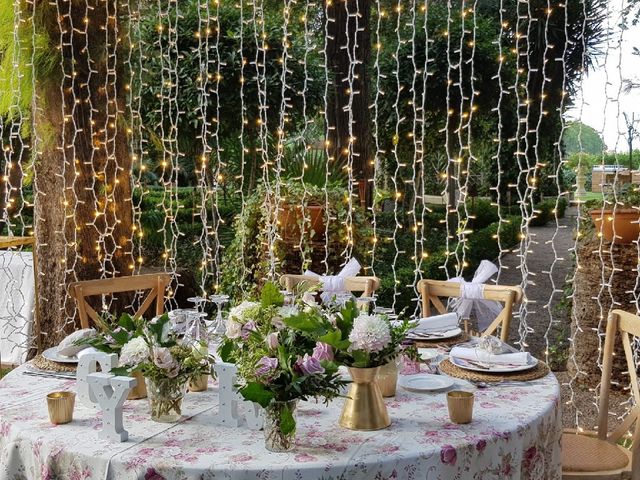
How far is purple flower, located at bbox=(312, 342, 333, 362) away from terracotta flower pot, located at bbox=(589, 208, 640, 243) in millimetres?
2431

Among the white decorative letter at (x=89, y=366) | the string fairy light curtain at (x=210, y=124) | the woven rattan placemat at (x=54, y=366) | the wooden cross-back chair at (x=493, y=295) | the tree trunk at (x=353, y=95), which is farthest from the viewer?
the tree trunk at (x=353, y=95)

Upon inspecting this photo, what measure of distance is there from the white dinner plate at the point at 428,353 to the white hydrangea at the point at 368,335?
69 centimetres

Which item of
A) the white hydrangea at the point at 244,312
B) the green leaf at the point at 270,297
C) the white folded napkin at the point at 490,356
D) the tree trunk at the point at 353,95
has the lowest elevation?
the white folded napkin at the point at 490,356

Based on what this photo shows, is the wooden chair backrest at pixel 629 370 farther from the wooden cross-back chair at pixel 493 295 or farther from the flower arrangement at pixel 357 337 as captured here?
the flower arrangement at pixel 357 337

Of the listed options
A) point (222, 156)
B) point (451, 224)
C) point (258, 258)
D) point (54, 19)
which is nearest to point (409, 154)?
point (451, 224)

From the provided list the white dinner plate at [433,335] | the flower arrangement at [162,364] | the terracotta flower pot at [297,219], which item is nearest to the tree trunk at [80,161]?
the terracotta flower pot at [297,219]

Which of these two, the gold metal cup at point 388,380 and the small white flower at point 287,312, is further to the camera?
the gold metal cup at point 388,380

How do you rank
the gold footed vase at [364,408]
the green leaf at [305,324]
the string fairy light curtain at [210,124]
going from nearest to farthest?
the green leaf at [305,324], the gold footed vase at [364,408], the string fairy light curtain at [210,124]

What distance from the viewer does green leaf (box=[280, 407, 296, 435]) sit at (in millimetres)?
1473

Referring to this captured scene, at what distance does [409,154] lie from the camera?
29.1 ft

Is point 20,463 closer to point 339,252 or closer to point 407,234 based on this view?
point 339,252

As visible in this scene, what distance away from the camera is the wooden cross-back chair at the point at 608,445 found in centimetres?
214

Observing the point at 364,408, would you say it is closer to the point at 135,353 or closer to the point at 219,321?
the point at 135,353

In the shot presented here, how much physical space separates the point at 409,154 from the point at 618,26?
18.9ft
